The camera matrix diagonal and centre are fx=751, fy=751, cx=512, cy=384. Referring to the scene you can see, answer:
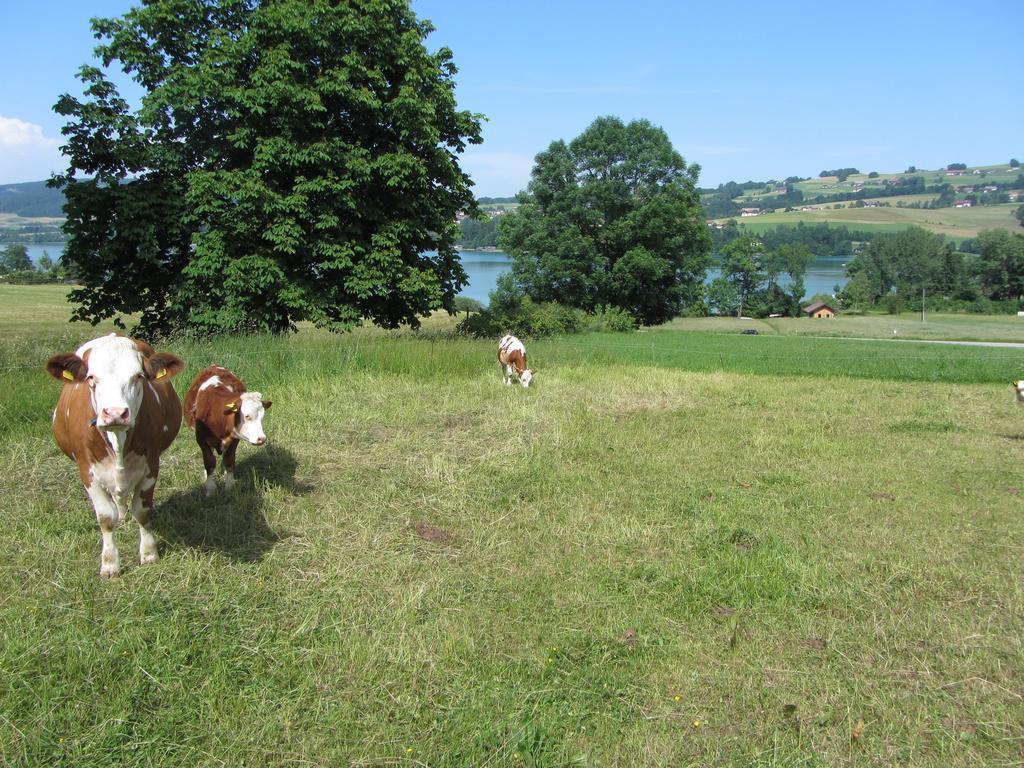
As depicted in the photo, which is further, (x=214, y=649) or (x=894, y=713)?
(x=214, y=649)

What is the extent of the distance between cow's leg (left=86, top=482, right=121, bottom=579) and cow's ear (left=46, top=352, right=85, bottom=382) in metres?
0.77

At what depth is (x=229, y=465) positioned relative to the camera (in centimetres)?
749

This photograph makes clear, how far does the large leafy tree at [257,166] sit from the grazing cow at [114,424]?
13309 millimetres

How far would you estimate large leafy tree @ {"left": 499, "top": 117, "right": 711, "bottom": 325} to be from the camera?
48469 mm

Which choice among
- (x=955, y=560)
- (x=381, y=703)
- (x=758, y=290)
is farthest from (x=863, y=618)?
(x=758, y=290)

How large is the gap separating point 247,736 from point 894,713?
332cm

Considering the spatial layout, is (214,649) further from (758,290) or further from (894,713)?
(758,290)

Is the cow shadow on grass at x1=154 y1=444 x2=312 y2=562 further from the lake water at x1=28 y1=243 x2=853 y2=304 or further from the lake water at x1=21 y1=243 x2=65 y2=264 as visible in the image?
the lake water at x1=21 y1=243 x2=65 y2=264

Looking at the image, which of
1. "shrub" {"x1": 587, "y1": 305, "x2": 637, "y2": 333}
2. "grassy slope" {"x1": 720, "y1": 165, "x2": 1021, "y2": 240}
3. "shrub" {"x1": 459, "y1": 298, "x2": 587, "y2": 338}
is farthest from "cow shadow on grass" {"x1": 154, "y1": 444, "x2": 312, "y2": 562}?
"grassy slope" {"x1": 720, "y1": 165, "x2": 1021, "y2": 240}

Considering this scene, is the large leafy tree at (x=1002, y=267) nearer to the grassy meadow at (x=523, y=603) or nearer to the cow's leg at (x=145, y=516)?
the grassy meadow at (x=523, y=603)

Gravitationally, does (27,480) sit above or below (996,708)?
above

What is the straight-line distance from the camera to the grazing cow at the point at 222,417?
22.8 ft

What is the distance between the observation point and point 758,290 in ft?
279

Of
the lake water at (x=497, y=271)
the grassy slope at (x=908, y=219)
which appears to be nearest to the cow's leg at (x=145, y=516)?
the lake water at (x=497, y=271)
